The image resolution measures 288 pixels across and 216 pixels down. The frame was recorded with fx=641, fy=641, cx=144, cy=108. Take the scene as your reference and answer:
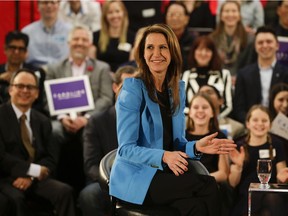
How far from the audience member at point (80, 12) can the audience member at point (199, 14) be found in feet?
3.57

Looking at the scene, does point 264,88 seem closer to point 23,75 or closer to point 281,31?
point 281,31

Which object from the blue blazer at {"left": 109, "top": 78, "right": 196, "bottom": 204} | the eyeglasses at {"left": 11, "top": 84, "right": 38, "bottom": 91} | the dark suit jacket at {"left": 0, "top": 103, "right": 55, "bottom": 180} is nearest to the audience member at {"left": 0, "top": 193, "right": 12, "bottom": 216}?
the dark suit jacket at {"left": 0, "top": 103, "right": 55, "bottom": 180}

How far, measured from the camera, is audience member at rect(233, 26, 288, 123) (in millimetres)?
6371

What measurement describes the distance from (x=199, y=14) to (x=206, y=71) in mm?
1436

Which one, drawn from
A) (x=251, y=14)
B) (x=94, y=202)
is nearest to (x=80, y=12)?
(x=251, y=14)

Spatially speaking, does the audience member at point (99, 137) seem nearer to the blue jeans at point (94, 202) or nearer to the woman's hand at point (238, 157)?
the blue jeans at point (94, 202)

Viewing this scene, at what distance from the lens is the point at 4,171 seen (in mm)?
5051

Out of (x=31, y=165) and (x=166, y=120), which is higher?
(x=166, y=120)

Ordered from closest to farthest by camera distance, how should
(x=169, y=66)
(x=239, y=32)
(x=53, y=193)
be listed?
(x=169, y=66) → (x=53, y=193) → (x=239, y=32)

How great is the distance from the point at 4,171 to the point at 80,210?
2.73ft

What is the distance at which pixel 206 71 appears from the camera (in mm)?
6457

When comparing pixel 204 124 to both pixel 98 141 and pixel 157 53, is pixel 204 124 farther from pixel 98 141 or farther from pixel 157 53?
pixel 157 53

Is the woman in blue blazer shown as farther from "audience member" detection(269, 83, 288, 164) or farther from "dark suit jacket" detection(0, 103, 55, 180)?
"audience member" detection(269, 83, 288, 164)

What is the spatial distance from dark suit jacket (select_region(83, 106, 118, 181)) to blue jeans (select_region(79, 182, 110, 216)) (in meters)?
0.22
